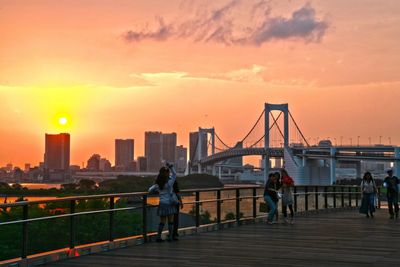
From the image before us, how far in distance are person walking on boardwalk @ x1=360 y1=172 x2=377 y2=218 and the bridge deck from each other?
489 cm

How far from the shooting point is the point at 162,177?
1318 centimetres

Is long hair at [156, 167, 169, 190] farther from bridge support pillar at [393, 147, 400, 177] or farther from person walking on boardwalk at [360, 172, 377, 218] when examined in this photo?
bridge support pillar at [393, 147, 400, 177]

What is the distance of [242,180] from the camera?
134875 mm

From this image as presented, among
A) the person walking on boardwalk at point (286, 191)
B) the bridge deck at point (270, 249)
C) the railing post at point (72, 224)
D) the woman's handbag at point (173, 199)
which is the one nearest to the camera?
the bridge deck at point (270, 249)

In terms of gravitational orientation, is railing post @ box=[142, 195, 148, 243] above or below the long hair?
below

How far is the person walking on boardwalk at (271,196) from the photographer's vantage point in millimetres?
18500

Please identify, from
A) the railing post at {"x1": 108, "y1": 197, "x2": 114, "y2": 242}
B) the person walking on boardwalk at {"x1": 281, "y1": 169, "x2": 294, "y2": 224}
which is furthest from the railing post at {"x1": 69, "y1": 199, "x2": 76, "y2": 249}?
the person walking on boardwalk at {"x1": 281, "y1": 169, "x2": 294, "y2": 224}

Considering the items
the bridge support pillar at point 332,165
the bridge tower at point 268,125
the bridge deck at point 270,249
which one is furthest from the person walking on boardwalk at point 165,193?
the bridge tower at point 268,125

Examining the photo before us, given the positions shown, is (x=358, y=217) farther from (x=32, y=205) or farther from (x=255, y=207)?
(x=32, y=205)

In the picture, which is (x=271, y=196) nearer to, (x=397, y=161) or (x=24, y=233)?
(x=24, y=233)

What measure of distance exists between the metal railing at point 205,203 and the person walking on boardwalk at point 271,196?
0.40m

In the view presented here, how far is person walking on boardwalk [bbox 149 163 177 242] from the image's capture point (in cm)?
1318

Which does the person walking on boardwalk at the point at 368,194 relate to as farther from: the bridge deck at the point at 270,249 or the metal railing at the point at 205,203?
the bridge deck at the point at 270,249

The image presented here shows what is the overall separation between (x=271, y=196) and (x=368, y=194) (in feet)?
17.5
